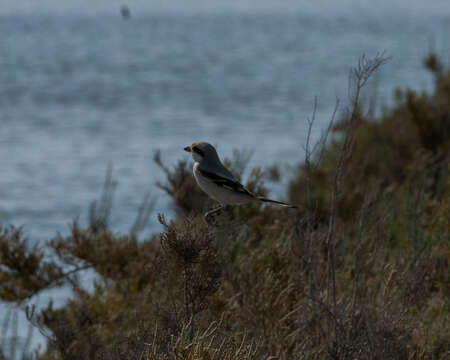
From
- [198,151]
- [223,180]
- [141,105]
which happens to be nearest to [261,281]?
[223,180]

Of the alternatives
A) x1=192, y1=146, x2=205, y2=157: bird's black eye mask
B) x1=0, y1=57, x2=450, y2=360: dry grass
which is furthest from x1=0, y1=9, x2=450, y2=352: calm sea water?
x1=192, y1=146, x2=205, y2=157: bird's black eye mask

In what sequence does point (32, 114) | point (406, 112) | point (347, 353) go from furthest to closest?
point (32, 114)
point (406, 112)
point (347, 353)

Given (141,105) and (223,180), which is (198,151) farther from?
(141,105)

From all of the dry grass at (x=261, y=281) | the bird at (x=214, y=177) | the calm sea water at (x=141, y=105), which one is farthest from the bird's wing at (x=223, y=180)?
the calm sea water at (x=141, y=105)

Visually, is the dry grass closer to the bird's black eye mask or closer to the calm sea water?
the bird's black eye mask

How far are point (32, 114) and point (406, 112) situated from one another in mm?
15084

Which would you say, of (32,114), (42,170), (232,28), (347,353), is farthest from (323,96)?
(232,28)

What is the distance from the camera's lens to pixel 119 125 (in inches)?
890

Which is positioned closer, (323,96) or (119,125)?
(119,125)

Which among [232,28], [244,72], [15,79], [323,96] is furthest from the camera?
[232,28]

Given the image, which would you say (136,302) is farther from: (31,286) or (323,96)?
(323,96)

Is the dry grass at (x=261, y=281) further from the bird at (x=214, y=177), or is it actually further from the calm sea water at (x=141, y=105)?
the calm sea water at (x=141, y=105)

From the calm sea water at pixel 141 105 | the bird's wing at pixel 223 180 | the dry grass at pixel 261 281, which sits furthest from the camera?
the calm sea water at pixel 141 105

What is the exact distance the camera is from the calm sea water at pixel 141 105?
49.1 ft
